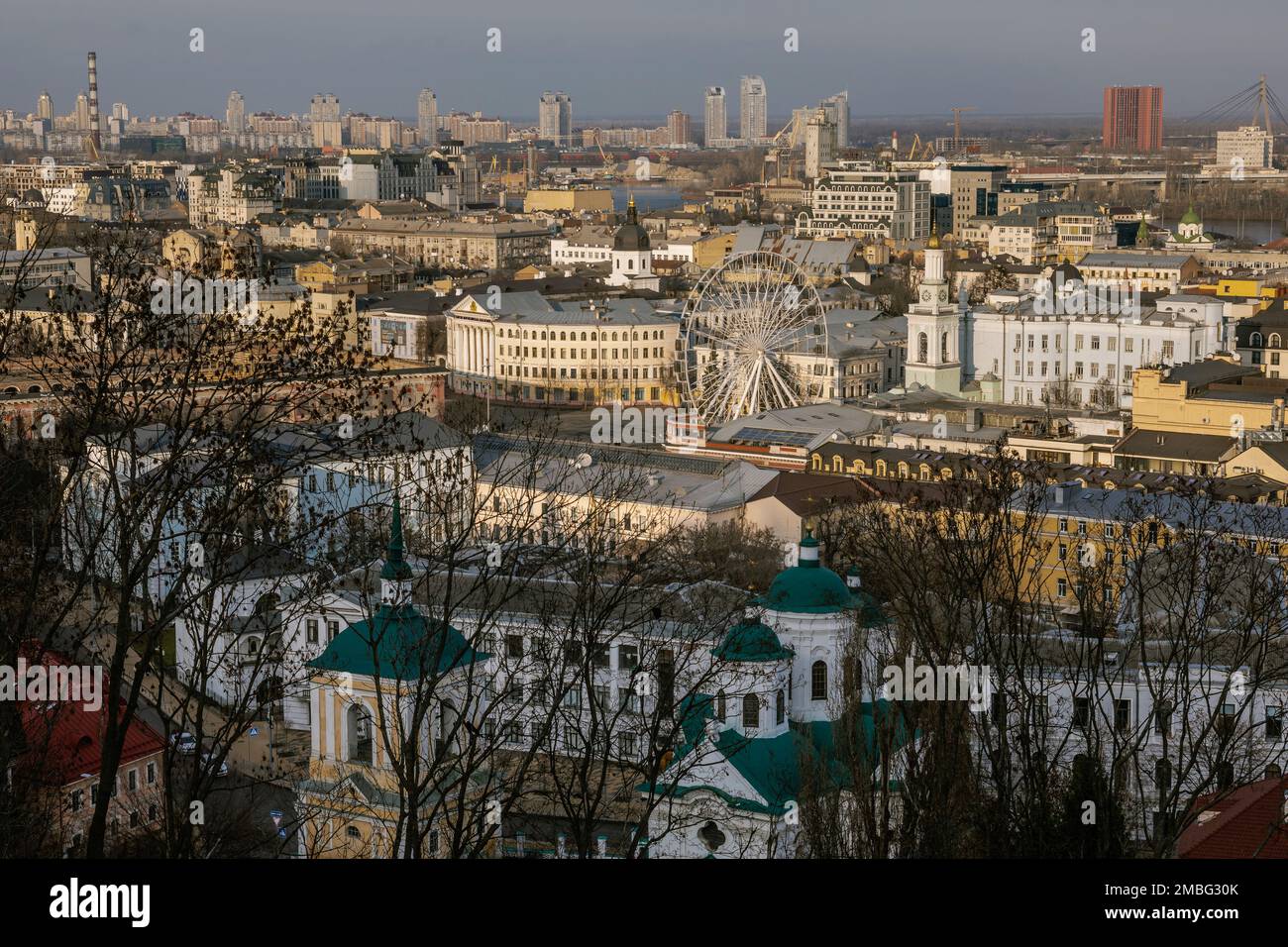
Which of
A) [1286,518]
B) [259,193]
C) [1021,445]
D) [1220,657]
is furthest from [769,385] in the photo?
[259,193]

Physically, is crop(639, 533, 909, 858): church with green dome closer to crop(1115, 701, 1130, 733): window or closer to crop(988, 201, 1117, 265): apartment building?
crop(1115, 701, 1130, 733): window

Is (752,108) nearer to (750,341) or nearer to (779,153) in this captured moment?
(779,153)

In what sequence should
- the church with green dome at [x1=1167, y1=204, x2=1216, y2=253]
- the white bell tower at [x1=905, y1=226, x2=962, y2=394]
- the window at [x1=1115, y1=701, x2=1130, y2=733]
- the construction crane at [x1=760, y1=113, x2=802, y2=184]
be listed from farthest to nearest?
1. the construction crane at [x1=760, y1=113, x2=802, y2=184]
2. the church with green dome at [x1=1167, y1=204, x2=1216, y2=253]
3. the white bell tower at [x1=905, y1=226, x2=962, y2=394]
4. the window at [x1=1115, y1=701, x2=1130, y2=733]

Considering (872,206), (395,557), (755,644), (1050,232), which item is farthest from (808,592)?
(872,206)

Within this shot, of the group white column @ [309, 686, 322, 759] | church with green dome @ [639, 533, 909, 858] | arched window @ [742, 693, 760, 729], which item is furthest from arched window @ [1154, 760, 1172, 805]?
white column @ [309, 686, 322, 759]

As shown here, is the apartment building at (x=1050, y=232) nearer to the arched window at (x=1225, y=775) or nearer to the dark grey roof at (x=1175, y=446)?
the dark grey roof at (x=1175, y=446)
